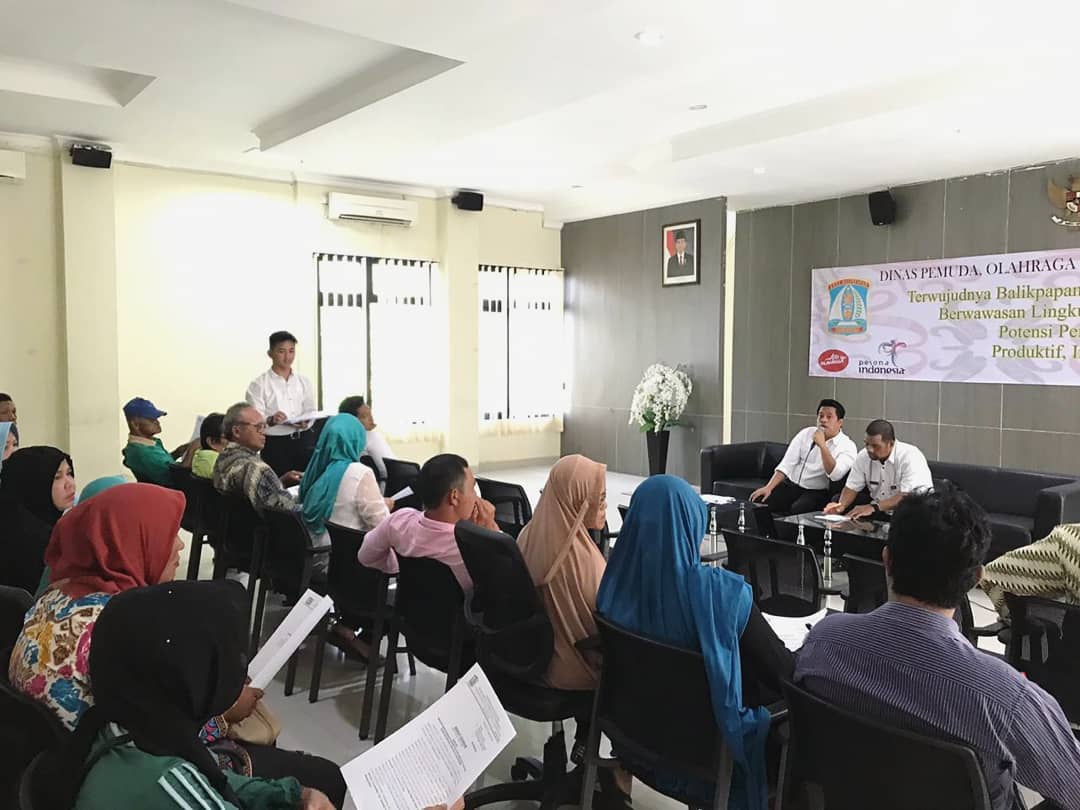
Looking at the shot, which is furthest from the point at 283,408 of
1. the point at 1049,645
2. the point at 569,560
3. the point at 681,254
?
the point at 1049,645

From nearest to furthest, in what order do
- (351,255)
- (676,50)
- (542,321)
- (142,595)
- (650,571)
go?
(142,595), (650,571), (676,50), (351,255), (542,321)

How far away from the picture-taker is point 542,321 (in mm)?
10891

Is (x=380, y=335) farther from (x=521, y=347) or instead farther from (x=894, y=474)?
(x=894, y=474)

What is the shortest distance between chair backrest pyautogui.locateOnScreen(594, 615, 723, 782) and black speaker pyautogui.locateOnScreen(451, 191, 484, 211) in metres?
7.75

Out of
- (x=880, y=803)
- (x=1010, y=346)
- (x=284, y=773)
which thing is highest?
(x=1010, y=346)

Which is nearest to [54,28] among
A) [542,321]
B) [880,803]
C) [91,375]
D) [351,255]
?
[91,375]

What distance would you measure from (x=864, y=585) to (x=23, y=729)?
9.24 feet

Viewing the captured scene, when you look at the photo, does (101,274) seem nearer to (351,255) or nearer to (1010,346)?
(351,255)

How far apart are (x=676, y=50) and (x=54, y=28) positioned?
11.5 ft

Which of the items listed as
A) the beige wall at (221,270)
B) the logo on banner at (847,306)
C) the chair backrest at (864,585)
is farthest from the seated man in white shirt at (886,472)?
the beige wall at (221,270)

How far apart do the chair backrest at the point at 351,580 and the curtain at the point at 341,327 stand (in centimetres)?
564

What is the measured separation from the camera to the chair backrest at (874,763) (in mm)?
1484

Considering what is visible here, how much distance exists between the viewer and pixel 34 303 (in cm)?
728

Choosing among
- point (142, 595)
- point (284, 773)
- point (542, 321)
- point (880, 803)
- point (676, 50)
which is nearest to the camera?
point (142, 595)
